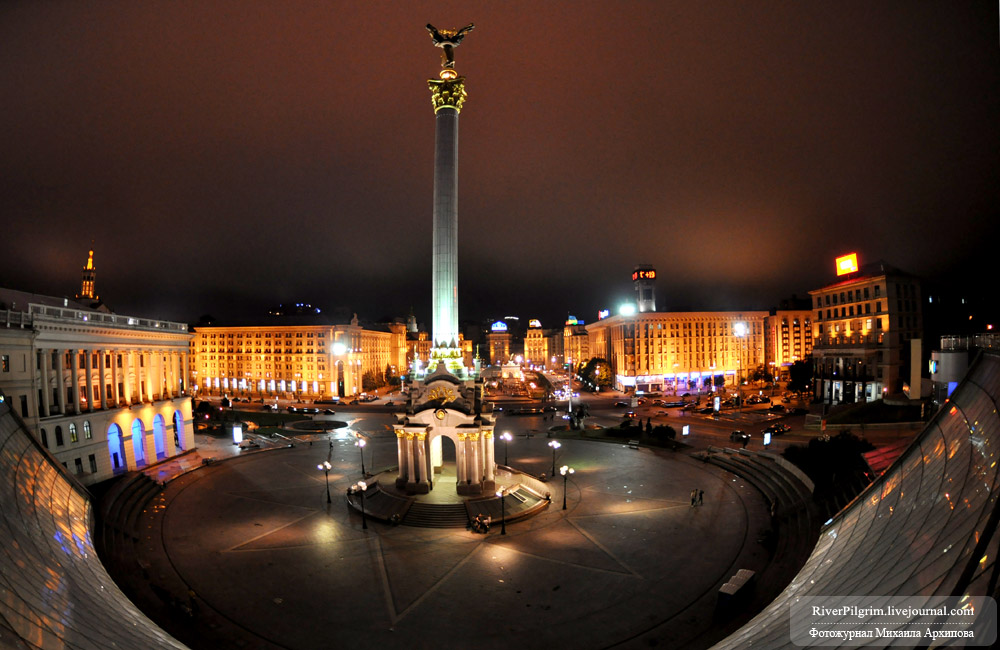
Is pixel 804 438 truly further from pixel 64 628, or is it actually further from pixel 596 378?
pixel 596 378

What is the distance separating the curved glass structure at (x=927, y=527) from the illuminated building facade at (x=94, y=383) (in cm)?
4371

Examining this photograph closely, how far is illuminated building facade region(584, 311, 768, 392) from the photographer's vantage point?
12094 cm

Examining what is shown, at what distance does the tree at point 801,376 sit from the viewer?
86125 mm

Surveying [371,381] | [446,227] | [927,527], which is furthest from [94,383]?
[371,381]

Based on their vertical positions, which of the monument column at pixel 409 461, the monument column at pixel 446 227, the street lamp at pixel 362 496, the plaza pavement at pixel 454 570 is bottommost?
the plaza pavement at pixel 454 570

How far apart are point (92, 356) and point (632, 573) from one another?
46528 mm

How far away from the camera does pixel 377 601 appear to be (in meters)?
21.8

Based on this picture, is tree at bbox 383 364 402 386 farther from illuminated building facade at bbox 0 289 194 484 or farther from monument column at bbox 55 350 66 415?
monument column at bbox 55 350 66 415

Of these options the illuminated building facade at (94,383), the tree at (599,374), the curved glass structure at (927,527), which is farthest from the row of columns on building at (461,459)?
the tree at (599,374)

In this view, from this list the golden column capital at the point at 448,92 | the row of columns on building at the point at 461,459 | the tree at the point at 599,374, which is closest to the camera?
the row of columns on building at the point at 461,459

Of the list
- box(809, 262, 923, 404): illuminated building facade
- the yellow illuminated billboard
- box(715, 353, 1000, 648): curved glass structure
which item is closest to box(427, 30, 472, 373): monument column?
box(715, 353, 1000, 648): curved glass structure

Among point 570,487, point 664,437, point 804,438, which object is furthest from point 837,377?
point 570,487

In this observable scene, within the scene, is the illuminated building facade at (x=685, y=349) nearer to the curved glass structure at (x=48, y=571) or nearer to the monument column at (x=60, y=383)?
the monument column at (x=60, y=383)

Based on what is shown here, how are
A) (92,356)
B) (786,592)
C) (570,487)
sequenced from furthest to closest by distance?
(92,356) → (570,487) → (786,592)
